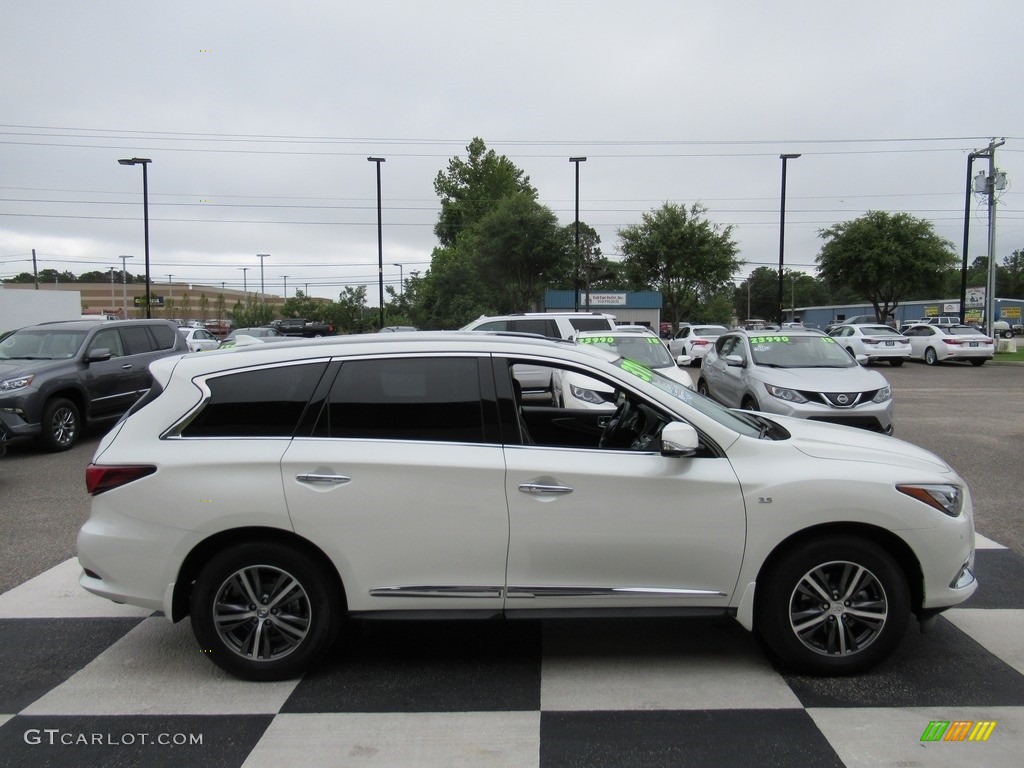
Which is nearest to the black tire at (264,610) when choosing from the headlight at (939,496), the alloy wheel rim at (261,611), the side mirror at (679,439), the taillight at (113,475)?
the alloy wheel rim at (261,611)

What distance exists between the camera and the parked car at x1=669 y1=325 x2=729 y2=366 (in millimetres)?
26719

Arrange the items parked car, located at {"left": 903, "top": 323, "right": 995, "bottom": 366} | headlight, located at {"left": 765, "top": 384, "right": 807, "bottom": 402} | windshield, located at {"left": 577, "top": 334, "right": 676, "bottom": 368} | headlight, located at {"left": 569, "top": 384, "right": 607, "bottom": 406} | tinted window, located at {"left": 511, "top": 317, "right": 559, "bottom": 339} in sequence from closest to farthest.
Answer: headlight, located at {"left": 569, "top": 384, "right": 607, "bottom": 406} < headlight, located at {"left": 765, "top": 384, "right": 807, "bottom": 402} < windshield, located at {"left": 577, "top": 334, "right": 676, "bottom": 368} < tinted window, located at {"left": 511, "top": 317, "right": 559, "bottom": 339} < parked car, located at {"left": 903, "top": 323, "right": 995, "bottom": 366}

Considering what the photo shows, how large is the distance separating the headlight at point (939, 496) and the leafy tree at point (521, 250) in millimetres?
35268

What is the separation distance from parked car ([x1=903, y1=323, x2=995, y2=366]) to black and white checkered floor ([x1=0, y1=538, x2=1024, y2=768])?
2555 centimetres

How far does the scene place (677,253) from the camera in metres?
37.2

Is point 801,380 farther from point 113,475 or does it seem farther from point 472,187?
point 472,187

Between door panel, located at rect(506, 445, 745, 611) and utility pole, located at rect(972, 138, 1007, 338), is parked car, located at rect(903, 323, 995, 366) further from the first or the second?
door panel, located at rect(506, 445, 745, 611)

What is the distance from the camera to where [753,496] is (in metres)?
3.66

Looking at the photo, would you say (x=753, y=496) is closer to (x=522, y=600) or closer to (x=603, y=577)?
(x=603, y=577)

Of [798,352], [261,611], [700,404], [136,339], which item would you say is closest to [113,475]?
[261,611]

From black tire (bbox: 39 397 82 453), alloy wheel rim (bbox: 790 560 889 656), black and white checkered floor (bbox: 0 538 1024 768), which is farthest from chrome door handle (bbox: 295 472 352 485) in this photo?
black tire (bbox: 39 397 82 453)

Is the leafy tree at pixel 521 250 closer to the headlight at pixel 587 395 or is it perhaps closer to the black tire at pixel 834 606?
the headlight at pixel 587 395

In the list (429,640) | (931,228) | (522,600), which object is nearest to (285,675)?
(429,640)

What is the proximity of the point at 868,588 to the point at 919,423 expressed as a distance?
10.0m
